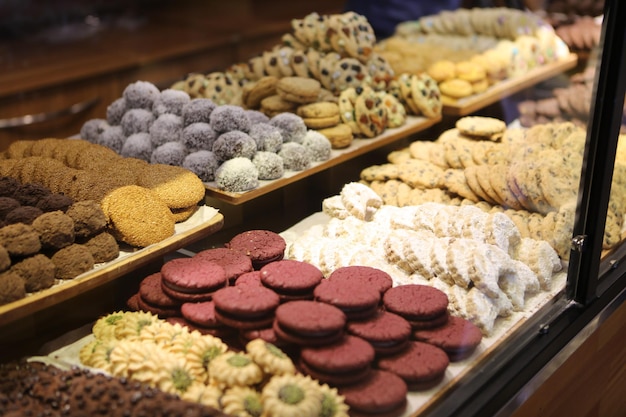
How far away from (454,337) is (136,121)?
5.10 feet

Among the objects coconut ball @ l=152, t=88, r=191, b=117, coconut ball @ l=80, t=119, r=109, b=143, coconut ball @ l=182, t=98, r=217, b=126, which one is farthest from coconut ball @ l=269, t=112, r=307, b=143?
coconut ball @ l=80, t=119, r=109, b=143

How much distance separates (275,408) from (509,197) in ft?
4.65

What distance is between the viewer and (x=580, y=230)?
2.16 meters

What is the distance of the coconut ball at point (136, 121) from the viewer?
278cm

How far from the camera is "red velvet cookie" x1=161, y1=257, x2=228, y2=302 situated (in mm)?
1851

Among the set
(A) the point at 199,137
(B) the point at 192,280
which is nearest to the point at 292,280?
(B) the point at 192,280

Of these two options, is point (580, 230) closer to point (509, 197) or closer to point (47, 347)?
point (509, 197)

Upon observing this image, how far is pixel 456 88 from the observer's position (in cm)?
363

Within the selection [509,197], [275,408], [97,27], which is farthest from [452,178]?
[97,27]

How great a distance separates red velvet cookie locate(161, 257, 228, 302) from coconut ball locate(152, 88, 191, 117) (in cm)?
104

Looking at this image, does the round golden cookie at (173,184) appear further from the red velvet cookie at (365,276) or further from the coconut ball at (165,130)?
the red velvet cookie at (365,276)

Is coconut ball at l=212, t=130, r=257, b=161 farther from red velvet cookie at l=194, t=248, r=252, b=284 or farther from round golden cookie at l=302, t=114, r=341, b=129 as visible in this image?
red velvet cookie at l=194, t=248, r=252, b=284

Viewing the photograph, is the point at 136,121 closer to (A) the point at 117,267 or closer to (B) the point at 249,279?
(A) the point at 117,267

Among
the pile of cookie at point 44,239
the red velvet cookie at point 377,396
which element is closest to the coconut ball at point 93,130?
the pile of cookie at point 44,239
